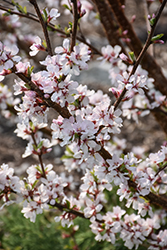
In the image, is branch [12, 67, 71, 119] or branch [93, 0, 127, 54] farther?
branch [93, 0, 127, 54]

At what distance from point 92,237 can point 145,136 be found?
1975 millimetres

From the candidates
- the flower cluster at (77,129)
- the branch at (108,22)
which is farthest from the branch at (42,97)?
the branch at (108,22)

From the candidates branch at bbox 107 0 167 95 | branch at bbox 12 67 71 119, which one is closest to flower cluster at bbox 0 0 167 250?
branch at bbox 12 67 71 119

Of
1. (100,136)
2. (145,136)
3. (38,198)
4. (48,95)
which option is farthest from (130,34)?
(145,136)

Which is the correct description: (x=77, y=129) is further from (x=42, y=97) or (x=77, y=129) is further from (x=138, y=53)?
(x=138, y=53)

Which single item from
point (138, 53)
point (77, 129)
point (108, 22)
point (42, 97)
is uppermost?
point (108, 22)

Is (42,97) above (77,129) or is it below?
above

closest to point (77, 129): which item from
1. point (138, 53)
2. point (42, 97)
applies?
point (42, 97)

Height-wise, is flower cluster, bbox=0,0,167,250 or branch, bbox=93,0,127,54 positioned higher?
branch, bbox=93,0,127,54

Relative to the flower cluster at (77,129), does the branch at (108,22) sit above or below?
above

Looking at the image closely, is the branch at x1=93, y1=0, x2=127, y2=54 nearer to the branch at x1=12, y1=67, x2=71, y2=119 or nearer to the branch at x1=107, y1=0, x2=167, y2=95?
the branch at x1=107, y1=0, x2=167, y2=95

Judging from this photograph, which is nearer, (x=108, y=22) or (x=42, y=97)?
(x=42, y=97)

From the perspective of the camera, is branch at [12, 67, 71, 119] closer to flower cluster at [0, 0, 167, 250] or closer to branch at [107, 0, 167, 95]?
flower cluster at [0, 0, 167, 250]

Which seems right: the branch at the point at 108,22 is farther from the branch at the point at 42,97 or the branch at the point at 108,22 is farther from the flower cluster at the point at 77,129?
the branch at the point at 42,97
